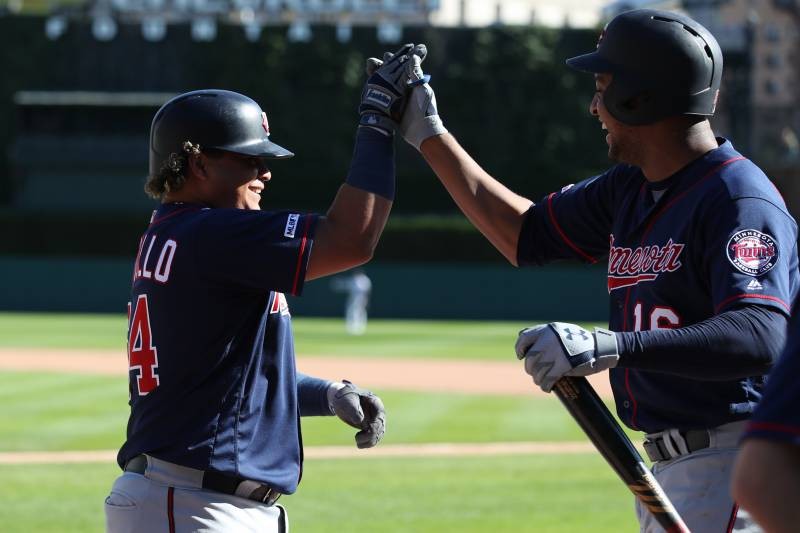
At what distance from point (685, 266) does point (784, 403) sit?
1529 millimetres

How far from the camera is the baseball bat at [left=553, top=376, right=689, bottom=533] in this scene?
2766 mm

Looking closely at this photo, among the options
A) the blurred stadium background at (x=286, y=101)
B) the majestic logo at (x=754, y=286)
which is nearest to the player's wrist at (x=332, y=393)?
the majestic logo at (x=754, y=286)

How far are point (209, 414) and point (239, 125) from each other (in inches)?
31.8

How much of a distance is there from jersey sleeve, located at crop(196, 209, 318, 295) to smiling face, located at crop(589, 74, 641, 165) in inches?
35.7

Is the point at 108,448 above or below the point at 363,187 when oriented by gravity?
below

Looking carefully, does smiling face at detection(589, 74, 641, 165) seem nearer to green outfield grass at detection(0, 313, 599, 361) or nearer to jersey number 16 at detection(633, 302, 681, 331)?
jersey number 16 at detection(633, 302, 681, 331)

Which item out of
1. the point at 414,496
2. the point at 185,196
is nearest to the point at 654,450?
the point at 185,196

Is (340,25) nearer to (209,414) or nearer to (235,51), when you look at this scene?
(235,51)

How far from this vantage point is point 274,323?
3.36 metres

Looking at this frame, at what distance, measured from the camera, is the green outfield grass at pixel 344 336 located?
2172cm

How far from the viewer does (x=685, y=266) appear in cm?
318

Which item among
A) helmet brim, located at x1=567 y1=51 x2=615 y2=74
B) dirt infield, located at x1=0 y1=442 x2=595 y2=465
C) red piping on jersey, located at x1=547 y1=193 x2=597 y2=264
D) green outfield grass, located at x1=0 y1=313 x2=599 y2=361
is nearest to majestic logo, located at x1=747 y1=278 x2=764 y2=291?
helmet brim, located at x1=567 y1=51 x2=615 y2=74

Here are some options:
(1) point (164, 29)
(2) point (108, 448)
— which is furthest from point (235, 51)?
(2) point (108, 448)

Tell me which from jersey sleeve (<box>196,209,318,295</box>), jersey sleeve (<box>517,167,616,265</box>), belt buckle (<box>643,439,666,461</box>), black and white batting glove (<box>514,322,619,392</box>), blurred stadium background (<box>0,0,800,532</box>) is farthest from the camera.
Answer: blurred stadium background (<box>0,0,800,532</box>)
